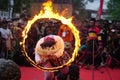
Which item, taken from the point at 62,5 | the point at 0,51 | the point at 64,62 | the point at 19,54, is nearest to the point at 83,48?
the point at 19,54

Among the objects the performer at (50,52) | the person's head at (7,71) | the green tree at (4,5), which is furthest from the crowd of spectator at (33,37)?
the green tree at (4,5)

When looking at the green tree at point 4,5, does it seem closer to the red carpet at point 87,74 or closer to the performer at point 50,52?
the red carpet at point 87,74

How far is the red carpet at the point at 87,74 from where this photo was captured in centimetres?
1056

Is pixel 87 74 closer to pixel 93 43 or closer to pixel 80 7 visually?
pixel 93 43

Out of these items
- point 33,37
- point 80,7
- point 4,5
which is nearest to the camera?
point 33,37

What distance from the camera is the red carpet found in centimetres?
1056

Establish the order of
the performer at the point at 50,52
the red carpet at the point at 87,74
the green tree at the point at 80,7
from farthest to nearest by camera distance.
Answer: the green tree at the point at 80,7, the red carpet at the point at 87,74, the performer at the point at 50,52

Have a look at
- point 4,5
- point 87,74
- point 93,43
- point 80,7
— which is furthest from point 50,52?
point 80,7

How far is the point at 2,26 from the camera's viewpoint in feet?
35.8

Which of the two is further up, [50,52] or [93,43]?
[50,52]

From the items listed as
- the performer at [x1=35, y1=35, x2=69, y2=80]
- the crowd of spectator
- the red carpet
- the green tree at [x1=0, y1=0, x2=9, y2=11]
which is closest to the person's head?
the performer at [x1=35, y1=35, x2=69, y2=80]

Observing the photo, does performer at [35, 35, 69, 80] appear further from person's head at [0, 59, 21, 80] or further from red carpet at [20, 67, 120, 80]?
red carpet at [20, 67, 120, 80]

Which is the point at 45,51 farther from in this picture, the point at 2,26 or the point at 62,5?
the point at 62,5

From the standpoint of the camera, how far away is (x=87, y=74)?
37.6 feet
